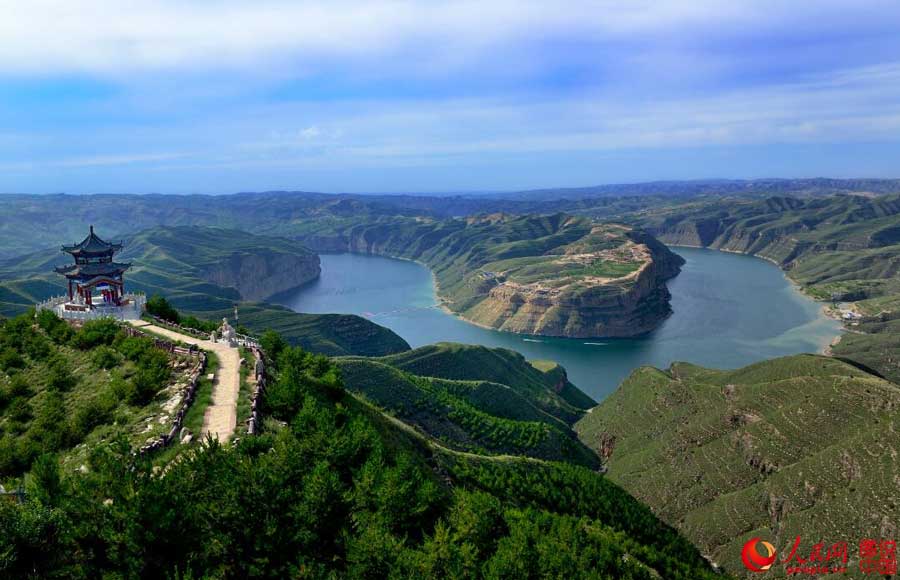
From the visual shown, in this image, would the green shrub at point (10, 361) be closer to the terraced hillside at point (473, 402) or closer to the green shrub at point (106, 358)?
the green shrub at point (106, 358)

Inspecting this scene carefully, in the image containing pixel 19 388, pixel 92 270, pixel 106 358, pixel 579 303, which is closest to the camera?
pixel 19 388

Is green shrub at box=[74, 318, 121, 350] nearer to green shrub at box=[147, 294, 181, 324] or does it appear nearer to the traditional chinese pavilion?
green shrub at box=[147, 294, 181, 324]

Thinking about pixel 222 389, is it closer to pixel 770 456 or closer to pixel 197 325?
pixel 197 325

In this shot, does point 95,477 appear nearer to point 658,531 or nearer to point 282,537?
point 282,537

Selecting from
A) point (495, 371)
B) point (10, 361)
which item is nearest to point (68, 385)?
point (10, 361)

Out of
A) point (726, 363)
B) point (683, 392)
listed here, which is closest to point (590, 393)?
point (726, 363)

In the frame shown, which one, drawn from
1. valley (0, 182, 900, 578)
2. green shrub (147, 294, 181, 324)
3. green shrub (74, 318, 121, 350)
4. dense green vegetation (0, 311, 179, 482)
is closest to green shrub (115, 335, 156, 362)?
dense green vegetation (0, 311, 179, 482)
